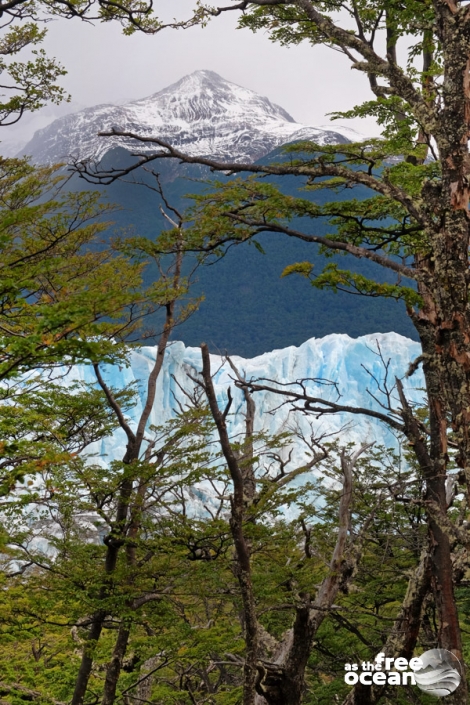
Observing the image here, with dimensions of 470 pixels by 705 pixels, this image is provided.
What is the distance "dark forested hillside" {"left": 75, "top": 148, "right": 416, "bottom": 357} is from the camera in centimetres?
2562

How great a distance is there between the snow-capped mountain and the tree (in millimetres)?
20921

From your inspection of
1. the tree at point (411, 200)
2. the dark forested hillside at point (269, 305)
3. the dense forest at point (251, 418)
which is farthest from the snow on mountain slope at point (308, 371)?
the tree at point (411, 200)

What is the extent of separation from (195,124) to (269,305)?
10.3 metres

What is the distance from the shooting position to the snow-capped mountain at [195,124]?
26.9m

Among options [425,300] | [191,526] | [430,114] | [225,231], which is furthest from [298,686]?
[430,114]

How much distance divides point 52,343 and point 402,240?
11.7ft

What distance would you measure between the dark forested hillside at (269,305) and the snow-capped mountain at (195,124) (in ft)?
4.86

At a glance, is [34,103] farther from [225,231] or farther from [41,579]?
[41,579]

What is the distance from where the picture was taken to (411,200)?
4262 mm

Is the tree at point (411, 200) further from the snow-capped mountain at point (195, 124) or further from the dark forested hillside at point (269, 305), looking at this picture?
the snow-capped mountain at point (195, 124)

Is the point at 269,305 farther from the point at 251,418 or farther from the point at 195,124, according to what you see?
the point at 251,418

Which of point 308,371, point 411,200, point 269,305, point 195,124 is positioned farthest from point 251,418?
point 195,124

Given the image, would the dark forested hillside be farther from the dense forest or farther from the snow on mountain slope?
the dense forest

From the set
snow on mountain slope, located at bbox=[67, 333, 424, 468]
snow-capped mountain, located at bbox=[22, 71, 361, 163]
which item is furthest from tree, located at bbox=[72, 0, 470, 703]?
snow-capped mountain, located at bbox=[22, 71, 361, 163]
